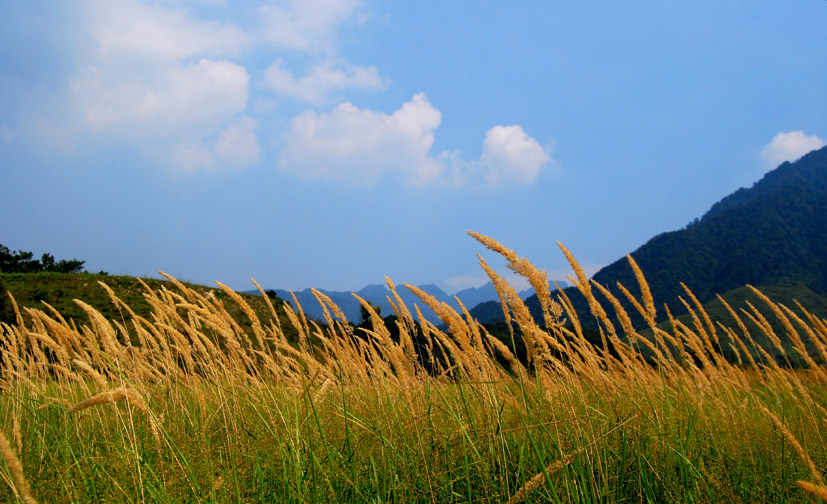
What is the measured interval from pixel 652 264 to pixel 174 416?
123506mm

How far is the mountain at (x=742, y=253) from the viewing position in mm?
96250

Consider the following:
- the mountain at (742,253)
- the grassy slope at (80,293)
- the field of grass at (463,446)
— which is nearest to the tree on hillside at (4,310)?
the grassy slope at (80,293)

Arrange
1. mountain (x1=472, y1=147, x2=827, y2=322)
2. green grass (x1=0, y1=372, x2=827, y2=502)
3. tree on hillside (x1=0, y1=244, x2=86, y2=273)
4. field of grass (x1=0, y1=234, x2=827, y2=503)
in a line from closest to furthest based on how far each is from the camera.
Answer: field of grass (x1=0, y1=234, x2=827, y2=503), green grass (x1=0, y1=372, x2=827, y2=502), tree on hillside (x1=0, y1=244, x2=86, y2=273), mountain (x1=472, y1=147, x2=827, y2=322)

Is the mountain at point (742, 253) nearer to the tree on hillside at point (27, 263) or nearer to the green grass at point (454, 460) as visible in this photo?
the tree on hillside at point (27, 263)

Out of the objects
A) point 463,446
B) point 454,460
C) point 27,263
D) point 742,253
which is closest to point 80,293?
point 27,263

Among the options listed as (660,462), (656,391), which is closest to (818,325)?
(656,391)

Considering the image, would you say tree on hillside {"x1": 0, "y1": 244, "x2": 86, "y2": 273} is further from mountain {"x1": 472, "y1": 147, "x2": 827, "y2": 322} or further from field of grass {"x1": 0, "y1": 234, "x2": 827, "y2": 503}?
mountain {"x1": 472, "y1": 147, "x2": 827, "y2": 322}

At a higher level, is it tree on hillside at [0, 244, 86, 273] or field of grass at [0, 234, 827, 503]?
tree on hillside at [0, 244, 86, 273]

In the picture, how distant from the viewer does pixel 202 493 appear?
2.27m

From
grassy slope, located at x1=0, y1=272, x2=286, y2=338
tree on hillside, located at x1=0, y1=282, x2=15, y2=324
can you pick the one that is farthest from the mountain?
tree on hillside, located at x1=0, y1=282, x2=15, y2=324

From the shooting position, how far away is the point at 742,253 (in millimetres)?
107625

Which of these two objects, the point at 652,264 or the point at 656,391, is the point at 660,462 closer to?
the point at 656,391

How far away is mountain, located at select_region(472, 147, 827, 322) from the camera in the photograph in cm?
9625

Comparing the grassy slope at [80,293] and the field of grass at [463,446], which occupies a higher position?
the grassy slope at [80,293]
